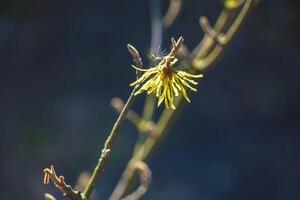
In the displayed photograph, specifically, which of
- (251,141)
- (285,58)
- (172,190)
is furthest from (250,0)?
(285,58)

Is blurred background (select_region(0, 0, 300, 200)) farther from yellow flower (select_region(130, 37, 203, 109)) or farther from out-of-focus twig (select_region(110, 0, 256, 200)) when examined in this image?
yellow flower (select_region(130, 37, 203, 109))

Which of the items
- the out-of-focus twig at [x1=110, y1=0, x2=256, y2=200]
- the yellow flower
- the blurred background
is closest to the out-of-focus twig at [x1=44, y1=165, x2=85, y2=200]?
the yellow flower

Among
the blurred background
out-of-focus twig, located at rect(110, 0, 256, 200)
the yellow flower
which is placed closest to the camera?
the yellow flower

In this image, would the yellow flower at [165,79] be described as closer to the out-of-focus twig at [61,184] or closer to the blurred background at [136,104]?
the out-of-focus twig at [61,184]

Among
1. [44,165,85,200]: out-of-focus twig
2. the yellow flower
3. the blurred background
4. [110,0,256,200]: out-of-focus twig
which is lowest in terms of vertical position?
[44,165,85,200]: out-of-focus twig

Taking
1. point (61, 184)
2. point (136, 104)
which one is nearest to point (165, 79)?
point (61, 184)

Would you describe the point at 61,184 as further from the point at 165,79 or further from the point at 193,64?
the point at 193,64

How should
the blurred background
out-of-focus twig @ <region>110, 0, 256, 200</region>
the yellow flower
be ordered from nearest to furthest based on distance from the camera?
the yellow flower → out-of-focus twig @ <region>110, 0, 256, 200</region> → the blurred background

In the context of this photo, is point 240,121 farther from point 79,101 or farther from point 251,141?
point 79,101

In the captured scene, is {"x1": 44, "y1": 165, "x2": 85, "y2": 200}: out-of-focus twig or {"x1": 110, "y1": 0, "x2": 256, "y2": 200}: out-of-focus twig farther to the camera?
{"x1": 110, "y1": 0, "x2": 256, "y2": 200}: out-of-focus twig
